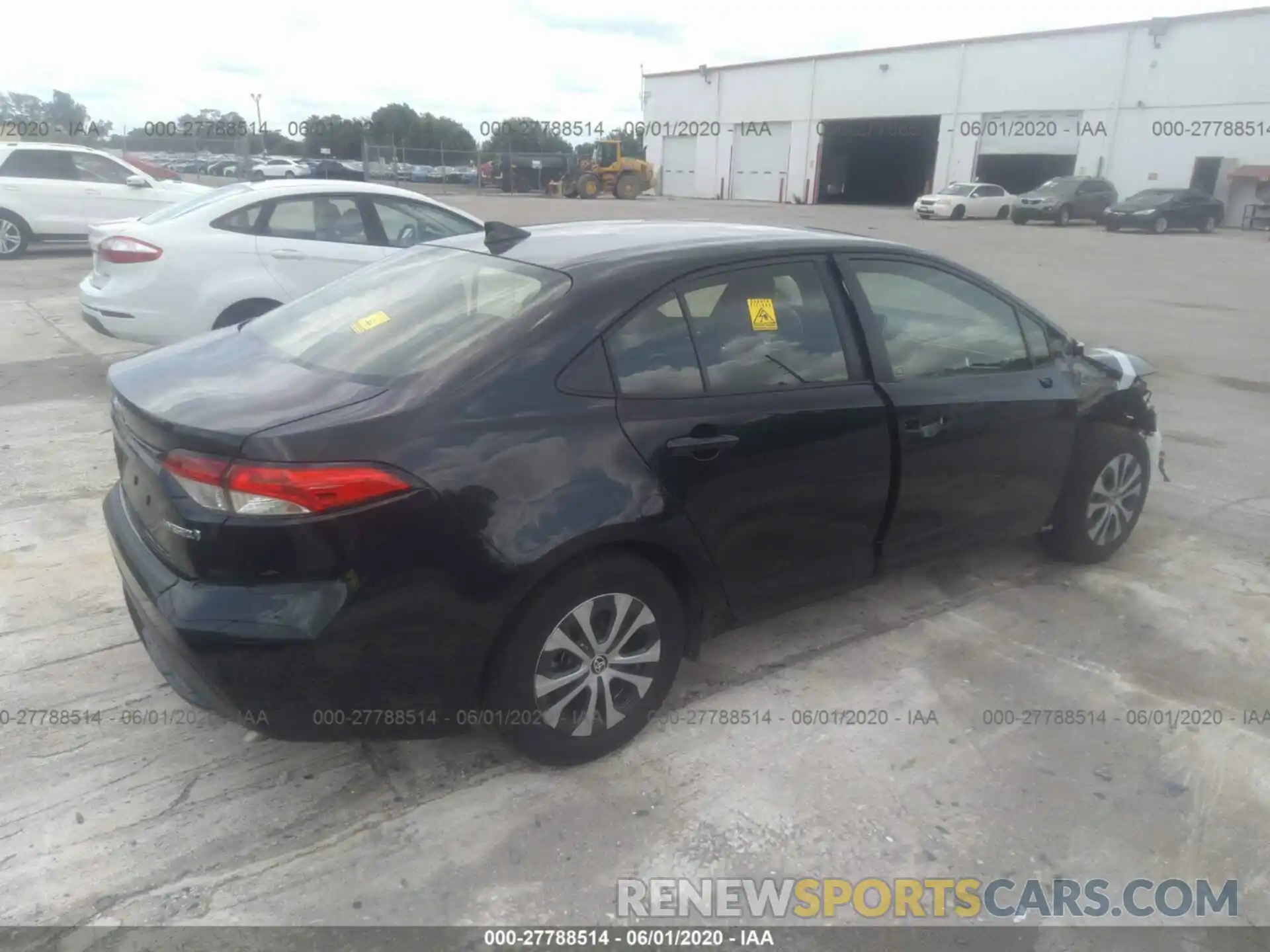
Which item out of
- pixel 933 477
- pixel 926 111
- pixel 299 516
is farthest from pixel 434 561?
pixel 926 111

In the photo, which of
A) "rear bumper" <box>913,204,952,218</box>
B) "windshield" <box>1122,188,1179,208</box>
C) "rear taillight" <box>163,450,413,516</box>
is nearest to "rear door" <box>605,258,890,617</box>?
"rear taillight" <box>163,450,413,516</box>

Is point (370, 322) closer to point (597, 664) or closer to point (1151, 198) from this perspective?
point (597, 664)

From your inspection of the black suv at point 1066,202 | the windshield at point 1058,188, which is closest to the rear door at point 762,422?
the black suv at point 1066,202

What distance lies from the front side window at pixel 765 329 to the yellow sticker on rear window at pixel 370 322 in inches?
39.7

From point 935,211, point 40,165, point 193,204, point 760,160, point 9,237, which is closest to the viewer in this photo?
point 193,204

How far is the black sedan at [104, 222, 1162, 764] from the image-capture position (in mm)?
2434

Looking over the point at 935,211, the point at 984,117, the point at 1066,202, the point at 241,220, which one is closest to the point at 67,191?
the point at 241,220

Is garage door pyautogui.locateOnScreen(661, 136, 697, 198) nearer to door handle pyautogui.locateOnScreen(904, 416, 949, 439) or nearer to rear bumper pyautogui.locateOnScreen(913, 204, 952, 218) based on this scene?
rear bumper pyautogui.locateOnScreen(913, 204, 952, 218)

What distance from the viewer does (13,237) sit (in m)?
14.2

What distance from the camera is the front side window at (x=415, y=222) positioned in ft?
24.8

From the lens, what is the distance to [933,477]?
364 centimetres

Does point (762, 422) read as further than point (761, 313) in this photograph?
No

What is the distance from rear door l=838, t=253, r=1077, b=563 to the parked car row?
28.0 metres

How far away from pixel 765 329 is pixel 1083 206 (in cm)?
3194
